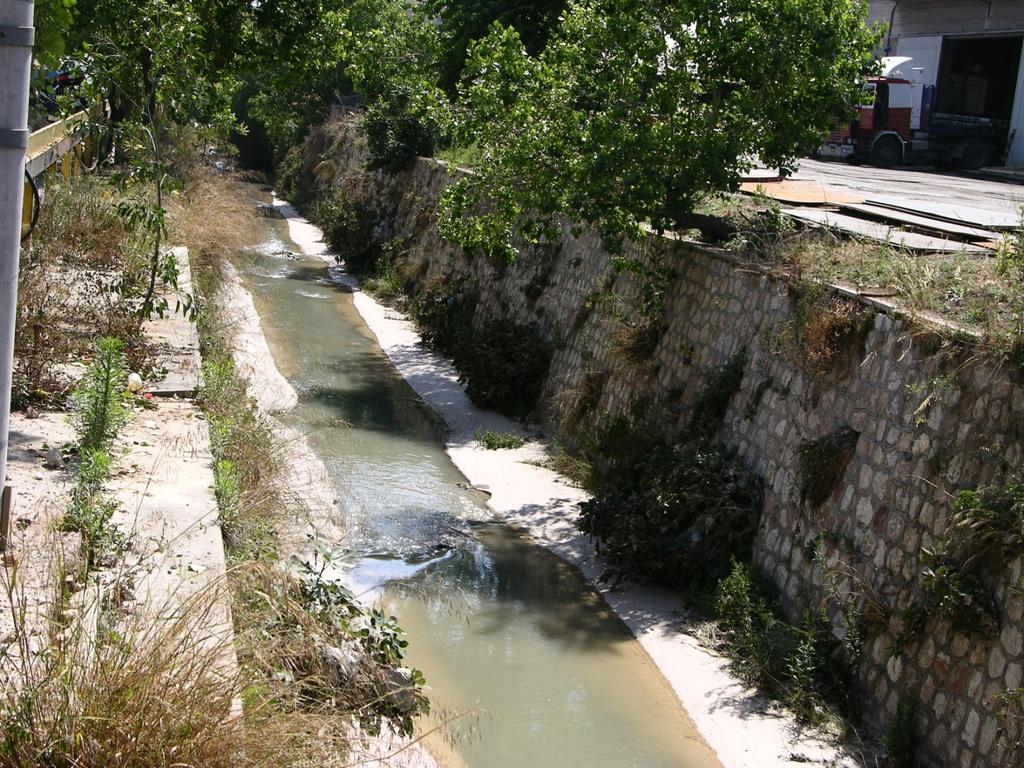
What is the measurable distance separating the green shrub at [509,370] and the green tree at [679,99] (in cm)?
367

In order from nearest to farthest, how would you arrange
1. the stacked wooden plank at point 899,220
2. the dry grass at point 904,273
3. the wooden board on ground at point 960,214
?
1. the dry grass at point 904,273
2. the stacked wooden plank at point 899,220
3. the wooden board on ground at point 960,214

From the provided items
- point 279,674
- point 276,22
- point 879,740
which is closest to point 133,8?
point 276,22

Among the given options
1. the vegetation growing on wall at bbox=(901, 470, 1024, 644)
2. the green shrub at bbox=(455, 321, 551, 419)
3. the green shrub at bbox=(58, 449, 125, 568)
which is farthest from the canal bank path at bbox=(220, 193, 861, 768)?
the green shrub at bbox=(58, 449, 125, 568)

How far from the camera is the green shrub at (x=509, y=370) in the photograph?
15883mm

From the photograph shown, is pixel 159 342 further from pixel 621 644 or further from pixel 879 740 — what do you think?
pixel 879 740

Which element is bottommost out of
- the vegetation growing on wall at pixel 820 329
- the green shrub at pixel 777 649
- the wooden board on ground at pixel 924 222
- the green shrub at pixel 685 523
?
the green shrub at pixel 777 649

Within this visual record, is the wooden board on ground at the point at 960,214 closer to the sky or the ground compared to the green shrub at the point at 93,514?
closer to the sky

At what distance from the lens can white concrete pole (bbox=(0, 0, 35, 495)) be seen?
4.38m

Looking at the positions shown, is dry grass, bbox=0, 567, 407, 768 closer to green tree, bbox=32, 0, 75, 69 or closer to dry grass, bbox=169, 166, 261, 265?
green tree, bbox=32, 0, 75, 69

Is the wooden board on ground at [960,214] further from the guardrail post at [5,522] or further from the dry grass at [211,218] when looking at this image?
the guardrail post at [5,522]

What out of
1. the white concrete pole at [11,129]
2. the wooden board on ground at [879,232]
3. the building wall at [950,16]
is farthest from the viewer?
the building wall at [950,16]

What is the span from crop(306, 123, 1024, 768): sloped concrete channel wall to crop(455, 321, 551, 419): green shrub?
1.69m

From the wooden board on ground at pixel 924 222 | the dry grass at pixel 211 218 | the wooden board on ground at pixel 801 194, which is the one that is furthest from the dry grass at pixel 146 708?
the dry grass at pixel 211 218

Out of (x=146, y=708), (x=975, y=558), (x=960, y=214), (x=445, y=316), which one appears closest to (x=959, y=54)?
(x=445, y=316)
